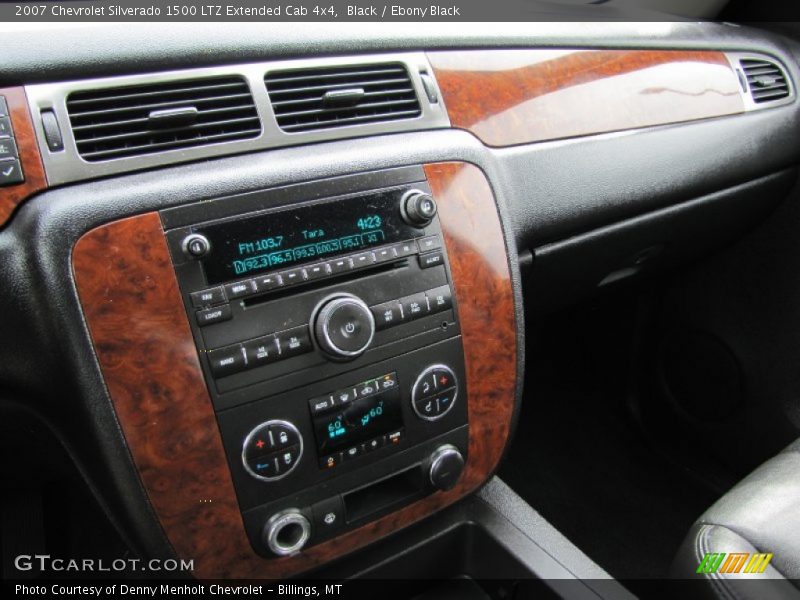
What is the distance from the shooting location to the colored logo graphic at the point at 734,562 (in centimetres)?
88

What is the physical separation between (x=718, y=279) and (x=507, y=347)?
0.98 m

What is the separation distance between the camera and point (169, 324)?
775 mm

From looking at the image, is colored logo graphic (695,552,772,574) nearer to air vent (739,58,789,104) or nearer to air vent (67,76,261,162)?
air vent (67,76,261,162)

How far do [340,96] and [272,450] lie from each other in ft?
1.40

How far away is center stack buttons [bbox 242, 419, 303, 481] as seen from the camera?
824 mm

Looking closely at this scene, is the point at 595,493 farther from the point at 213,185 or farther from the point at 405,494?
the point at 213,185

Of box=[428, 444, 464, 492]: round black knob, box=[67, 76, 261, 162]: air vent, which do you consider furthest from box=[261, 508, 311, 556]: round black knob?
box=[67, 76, 261, 162]: air vent

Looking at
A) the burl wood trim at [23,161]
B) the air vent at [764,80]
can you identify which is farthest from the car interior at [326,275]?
the air vent at [764,80]

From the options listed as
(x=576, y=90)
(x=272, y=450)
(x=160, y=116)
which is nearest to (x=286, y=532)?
(x=272, y=450)

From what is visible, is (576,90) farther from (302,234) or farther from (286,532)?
(286,532)

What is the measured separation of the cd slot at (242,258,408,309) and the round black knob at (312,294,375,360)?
21 millimetres

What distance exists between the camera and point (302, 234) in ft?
2.75

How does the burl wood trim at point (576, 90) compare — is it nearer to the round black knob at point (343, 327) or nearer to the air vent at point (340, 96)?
the air vent at point (340, 96)

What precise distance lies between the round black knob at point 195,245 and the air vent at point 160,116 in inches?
4.1
